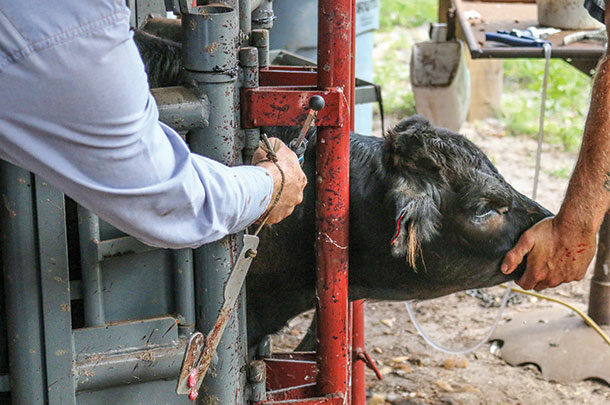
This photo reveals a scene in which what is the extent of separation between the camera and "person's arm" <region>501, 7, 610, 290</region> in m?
2.66

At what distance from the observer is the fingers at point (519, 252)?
2.75 m

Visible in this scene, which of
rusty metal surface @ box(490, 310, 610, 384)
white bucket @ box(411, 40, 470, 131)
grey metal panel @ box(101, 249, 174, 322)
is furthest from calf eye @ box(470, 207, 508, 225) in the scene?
white bucket @ box(411, 40, 470, 131)

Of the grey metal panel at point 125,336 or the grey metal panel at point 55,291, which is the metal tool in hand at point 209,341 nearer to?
the grey metal panel at point 125,336

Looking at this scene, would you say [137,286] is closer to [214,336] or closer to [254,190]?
[214,336]

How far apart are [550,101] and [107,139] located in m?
7.79

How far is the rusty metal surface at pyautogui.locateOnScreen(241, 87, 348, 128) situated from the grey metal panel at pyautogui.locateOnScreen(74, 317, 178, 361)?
56cm

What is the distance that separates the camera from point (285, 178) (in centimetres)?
212

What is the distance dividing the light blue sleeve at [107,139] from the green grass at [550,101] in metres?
6.55

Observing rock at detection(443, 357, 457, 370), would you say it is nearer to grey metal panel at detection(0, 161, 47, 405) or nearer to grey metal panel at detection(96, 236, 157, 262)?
grey metal panel at detection(96, 236, 157, 262)

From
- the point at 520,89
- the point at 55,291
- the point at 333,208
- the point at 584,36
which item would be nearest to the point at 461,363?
the point at 584,36

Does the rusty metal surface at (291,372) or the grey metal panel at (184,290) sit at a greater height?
the grey metal panel at (184,290)

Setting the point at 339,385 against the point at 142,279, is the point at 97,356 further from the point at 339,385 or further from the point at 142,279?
the point at 339,385

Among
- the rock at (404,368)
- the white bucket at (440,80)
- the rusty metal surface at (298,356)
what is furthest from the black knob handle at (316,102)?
the white bucket at (440,80)

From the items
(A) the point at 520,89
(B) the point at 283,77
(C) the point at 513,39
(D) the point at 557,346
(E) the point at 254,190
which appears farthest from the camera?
(A) the point at 520,89
